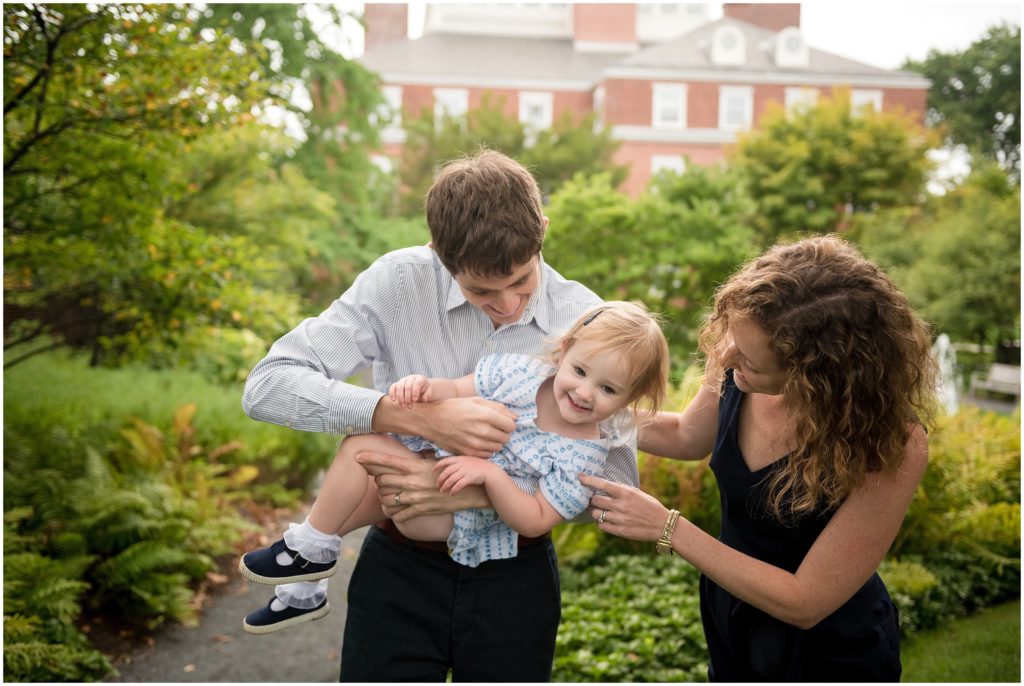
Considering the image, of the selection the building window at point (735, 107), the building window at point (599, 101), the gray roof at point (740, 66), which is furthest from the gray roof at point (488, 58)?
the building window at point (735, 107)

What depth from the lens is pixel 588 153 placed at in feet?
75.0

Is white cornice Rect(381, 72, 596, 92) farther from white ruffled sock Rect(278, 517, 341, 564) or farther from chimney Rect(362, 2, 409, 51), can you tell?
white ruffled sock Rect(278, 517, 341, 564)

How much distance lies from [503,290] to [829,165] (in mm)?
22627

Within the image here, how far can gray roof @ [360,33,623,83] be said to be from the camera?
29.4 m

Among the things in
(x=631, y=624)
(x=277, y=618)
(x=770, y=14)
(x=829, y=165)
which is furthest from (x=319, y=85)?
(x=770, y=14)

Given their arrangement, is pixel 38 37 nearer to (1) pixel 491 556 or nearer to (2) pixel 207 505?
(2) pixel 207 505

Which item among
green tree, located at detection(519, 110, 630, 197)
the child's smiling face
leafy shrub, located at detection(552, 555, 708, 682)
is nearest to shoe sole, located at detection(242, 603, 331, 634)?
the child's smiling face

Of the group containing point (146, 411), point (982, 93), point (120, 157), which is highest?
point (982, 93)

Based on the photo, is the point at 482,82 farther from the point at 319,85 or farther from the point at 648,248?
the point at 648,248

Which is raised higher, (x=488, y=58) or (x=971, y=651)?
(x=488, y=58)

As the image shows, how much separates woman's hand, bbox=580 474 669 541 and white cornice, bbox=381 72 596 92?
91.4 feet

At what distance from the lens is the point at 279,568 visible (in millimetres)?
2350

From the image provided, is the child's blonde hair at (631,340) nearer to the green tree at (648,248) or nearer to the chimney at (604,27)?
the green tree at (648,248)

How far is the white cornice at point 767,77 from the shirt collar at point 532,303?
27593mm
